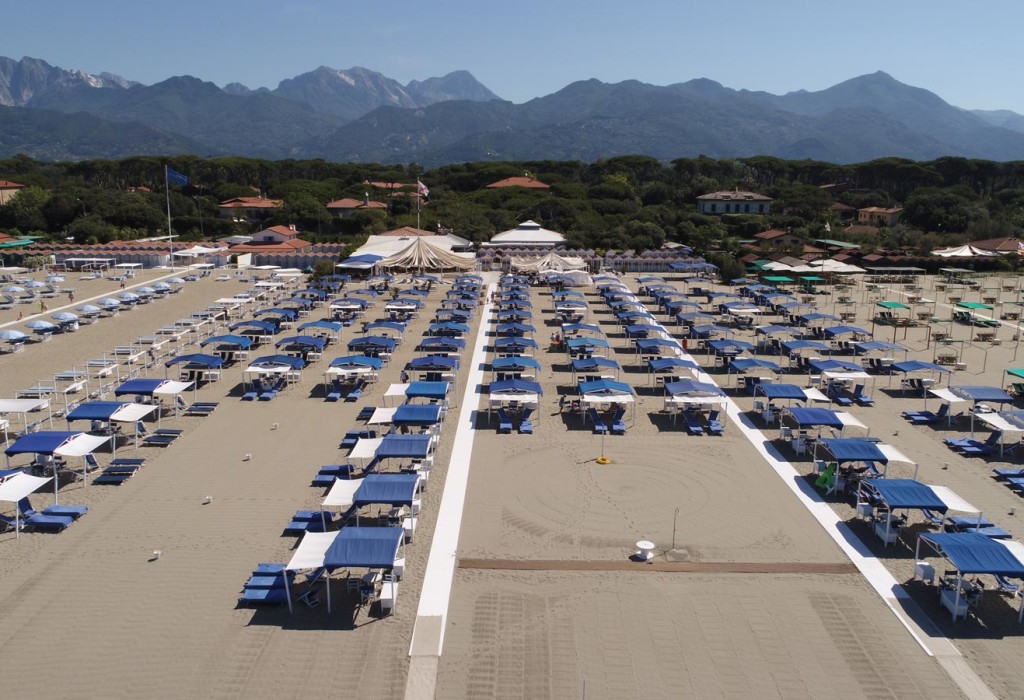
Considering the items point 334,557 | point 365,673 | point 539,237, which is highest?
point 539,237

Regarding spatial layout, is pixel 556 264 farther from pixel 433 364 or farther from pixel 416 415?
pixel 416 415

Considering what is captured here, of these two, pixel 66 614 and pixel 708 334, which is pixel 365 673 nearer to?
pixel 66 614

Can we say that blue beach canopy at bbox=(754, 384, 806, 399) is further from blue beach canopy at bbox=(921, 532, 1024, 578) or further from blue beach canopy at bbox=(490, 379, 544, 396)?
blue beach canopy at bbox=(921, 532, 1024, 578)

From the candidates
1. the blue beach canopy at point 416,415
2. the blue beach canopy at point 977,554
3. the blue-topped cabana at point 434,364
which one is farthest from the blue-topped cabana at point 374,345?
the blue beach canopy at point 977,554

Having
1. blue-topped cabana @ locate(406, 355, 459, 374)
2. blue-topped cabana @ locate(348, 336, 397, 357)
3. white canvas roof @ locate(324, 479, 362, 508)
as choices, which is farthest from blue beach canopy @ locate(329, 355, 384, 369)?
white canvas roof @ locate(324, 479, 362, 508)

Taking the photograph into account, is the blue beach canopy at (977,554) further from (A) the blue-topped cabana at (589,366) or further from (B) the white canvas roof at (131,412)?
(B) the white canvas roof at (131,412)

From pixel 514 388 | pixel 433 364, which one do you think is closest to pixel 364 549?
pixel 514 388

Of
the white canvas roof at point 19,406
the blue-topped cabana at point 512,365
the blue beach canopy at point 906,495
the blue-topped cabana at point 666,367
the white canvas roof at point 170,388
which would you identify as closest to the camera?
the blue beach canopy at point 906,495

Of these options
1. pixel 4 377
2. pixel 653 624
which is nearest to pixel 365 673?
pixel 653 624
